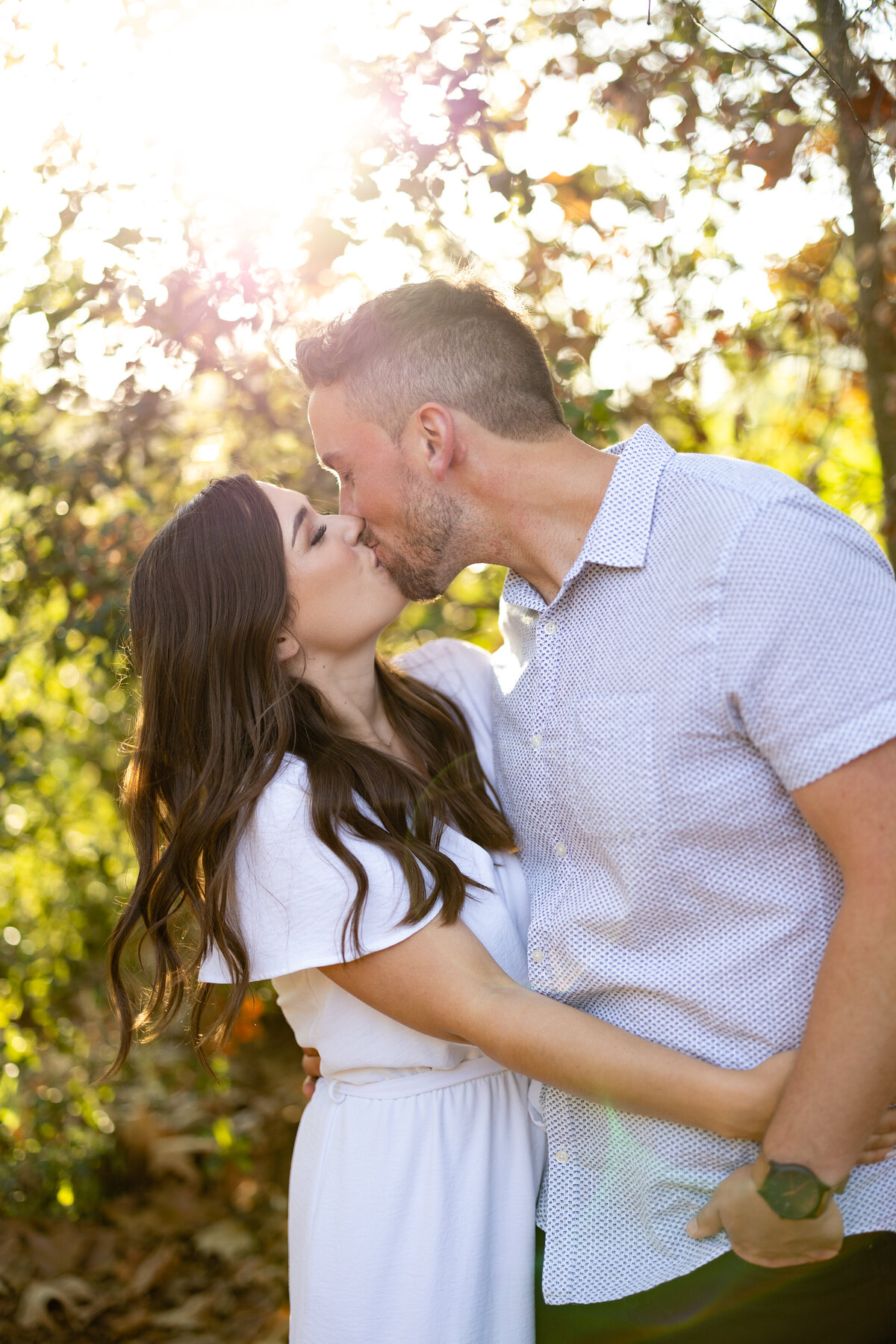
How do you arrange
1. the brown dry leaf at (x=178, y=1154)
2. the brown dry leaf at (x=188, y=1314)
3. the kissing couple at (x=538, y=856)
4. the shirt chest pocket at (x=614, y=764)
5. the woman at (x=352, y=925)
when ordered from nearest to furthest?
1. the kissing couple at (x=538, y=856)
2. the shirt chest pocket at (x=614, y=764)
3. the woman at (x=352, y=925)
4. the brown dry leaf at (x=188, y=1314)
5. the brown dry leaf at (x=178, y=1154)

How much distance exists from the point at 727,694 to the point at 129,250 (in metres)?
2.11

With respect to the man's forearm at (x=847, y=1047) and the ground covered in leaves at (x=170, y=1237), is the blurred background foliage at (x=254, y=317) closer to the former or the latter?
the ground covered in leaves at (x=170, y=1237)

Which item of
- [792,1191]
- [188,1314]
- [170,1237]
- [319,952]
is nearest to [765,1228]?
[792,1191]

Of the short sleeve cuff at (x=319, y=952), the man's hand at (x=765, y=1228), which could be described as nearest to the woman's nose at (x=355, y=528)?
the short sleeve cuff at (x=319, y=952)

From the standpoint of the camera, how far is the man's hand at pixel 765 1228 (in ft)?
5.68

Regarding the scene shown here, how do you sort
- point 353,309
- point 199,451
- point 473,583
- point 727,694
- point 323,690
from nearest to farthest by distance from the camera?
point 727,694, point 353,309, point 323,690, point 199,451, point 473,583

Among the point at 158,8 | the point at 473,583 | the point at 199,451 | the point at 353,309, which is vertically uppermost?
the point at 158,8

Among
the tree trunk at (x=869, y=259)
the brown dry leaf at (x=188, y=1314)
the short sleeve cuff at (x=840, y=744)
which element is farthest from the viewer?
the brown dry leaf at (x=188, y=1314)

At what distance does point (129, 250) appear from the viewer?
2900 millimetres

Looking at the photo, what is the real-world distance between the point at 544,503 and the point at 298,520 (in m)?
0.65

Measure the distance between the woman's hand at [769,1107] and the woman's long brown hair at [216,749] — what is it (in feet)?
2.28

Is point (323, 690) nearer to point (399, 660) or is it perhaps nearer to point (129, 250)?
point (399, 660)

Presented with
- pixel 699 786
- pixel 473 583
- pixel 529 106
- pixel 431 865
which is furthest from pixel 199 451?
pixel 699 786

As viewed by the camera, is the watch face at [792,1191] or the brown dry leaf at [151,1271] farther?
the brown dry leaf at [151,1271]
